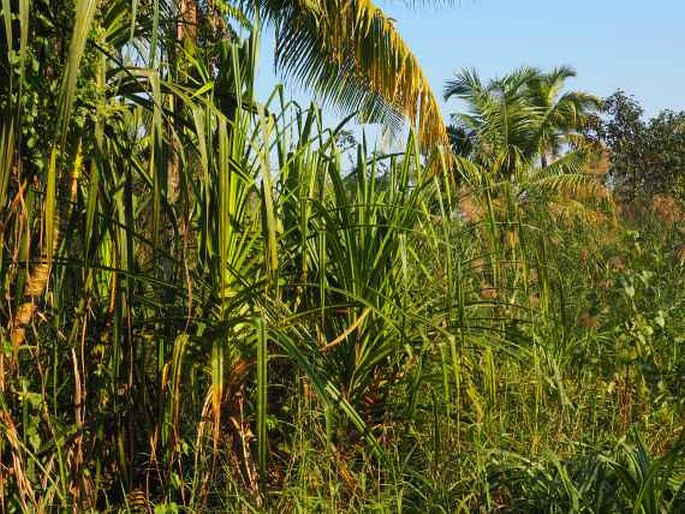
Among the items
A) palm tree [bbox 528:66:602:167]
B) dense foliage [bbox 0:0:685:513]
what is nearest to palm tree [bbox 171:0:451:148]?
dense foliage [bbox 0:0:685:513]

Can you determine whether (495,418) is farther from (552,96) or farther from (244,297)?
(552,96)

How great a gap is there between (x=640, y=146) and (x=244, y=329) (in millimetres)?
24319

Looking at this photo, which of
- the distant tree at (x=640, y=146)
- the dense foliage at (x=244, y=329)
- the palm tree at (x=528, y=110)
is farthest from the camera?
the distant tree at (x=640, y=146)

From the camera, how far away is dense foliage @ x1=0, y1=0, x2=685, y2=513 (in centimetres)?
306

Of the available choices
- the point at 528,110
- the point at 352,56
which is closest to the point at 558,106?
the point at 528,110

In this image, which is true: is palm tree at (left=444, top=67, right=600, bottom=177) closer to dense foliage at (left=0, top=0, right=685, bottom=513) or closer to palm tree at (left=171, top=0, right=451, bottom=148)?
palm tree at (left=171, top=0, right=451, bottom=148)

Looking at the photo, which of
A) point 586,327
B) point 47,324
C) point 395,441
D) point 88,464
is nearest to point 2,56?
point 47,324

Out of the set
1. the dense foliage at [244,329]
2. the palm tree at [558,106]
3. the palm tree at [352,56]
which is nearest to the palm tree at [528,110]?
the palm tree at [558,106]

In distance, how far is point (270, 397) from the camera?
154 inches

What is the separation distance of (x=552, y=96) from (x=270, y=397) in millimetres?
18287

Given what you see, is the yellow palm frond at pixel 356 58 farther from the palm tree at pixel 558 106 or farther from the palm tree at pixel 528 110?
the palm tree at pixel 558 106

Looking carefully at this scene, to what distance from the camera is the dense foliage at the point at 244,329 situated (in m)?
3.06

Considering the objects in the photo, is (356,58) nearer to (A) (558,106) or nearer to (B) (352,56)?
(B) (352,56)

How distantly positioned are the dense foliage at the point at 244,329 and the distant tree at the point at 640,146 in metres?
20.3
